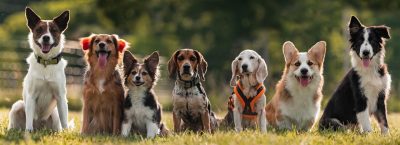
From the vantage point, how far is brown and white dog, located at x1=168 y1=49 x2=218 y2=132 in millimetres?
9828

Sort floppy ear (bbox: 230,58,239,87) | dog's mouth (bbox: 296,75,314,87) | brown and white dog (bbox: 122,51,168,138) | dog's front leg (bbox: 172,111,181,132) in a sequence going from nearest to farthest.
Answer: brown and white dog (bbox: 122,51,168,138)
dog's front leg (bbox: 172,111,181,132)
floppy ear (bbox: 230,58,239,87)
dog's mouth (bbox: 296,75,314,87)

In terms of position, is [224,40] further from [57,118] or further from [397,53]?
[57,118]

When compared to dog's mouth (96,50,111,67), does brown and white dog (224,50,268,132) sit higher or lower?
lower

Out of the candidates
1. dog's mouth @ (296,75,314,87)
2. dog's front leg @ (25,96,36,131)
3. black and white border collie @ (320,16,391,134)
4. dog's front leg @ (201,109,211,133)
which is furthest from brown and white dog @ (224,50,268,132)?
dog's front leg @ (25,96,36,131)

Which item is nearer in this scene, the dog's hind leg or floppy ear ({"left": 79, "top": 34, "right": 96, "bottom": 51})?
floppy ear ({"left": 79, "top": 34, "right": 96, "bottom": 51})

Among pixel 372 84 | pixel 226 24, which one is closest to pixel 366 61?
pixel 372 84

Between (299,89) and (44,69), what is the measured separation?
3.41 metres

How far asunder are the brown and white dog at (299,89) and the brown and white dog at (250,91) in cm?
45

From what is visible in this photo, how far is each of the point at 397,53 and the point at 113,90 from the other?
1344 inches

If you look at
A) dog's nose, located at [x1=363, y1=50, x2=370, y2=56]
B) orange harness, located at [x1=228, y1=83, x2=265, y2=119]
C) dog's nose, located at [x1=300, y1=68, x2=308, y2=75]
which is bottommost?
Result: orange harness, located at [x1=228, y1=83, x2=265, y2=119]

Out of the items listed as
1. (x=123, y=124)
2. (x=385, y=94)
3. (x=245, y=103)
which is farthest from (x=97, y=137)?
(x=385, y=94)

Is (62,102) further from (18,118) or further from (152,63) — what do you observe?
(152,63)

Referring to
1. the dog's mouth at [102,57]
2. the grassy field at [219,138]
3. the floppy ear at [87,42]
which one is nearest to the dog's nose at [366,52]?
the grassy field at [219,138]

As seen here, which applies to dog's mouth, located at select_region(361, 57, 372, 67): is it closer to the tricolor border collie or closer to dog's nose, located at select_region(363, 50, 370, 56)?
dog's nose, located at select_region(363, 50, 370, 56)
